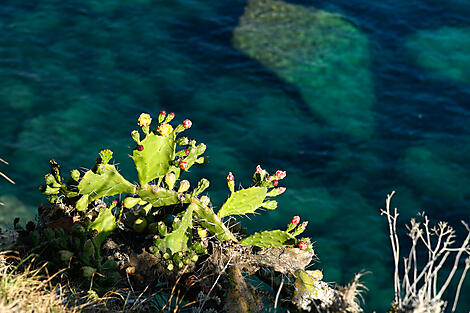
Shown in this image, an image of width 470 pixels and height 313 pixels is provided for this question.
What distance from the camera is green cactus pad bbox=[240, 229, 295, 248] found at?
15.1ft

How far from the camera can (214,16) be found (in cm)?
1289

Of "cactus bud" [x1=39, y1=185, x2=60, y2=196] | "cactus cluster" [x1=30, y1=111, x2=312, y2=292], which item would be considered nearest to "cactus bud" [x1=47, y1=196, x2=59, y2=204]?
"cactus cluster" [x1=30, y1=111, x2=312, y2=292]

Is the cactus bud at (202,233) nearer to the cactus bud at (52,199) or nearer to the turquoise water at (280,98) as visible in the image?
the cactus bud at (52,199)

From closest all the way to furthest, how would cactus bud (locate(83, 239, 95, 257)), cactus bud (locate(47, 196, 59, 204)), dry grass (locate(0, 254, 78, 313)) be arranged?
dry grass (locate(0, 254, 78, 313)) < cactus bud (locate(83, 239, 95, 257)) < cactus bud (locate(47, 196, 59, 204))

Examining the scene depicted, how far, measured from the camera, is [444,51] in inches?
492

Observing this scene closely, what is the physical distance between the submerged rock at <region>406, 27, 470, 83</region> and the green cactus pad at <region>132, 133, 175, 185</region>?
889 centimetres

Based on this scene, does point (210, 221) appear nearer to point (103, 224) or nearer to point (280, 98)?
point (103, 224)

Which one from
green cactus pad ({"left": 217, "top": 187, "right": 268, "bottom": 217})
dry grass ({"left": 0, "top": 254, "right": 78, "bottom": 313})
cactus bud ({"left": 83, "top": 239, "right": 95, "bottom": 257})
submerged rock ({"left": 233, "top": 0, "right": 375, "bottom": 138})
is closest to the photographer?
dry grass ({"left": 0, "top": 254, "right": 78, "bottom": 313})

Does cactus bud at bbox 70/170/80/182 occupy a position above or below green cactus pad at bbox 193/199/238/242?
above

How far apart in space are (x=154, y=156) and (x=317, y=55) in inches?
325

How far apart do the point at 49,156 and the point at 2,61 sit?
2.93 m

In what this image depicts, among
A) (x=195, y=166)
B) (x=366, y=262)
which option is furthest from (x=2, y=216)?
(x=366, y=262)

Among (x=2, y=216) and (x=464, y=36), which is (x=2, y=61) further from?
(x=464, y=36)

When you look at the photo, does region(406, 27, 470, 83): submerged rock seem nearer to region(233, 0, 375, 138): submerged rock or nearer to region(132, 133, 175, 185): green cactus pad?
region(233, 0, 375, 138): submerged rock
